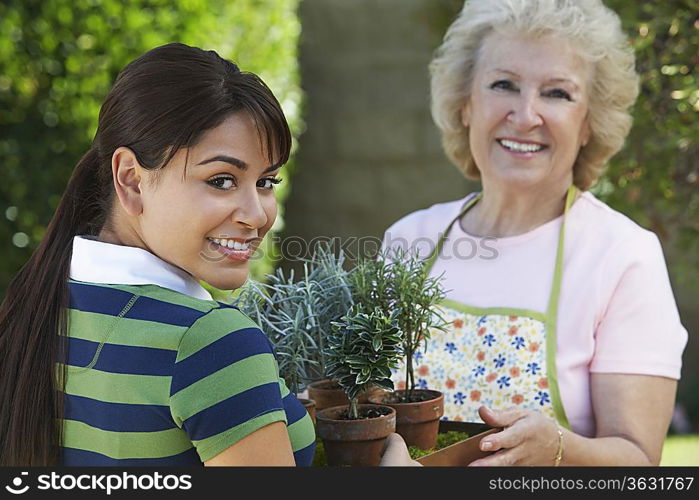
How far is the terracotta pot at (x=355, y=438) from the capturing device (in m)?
1.37

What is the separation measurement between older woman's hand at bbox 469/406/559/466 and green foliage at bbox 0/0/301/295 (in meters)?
2.58

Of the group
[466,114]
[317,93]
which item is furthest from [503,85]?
[317,93]

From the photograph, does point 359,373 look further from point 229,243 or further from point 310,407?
point 229,243

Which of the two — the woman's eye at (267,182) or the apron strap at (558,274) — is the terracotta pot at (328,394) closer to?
the woman's eye at (267,182)

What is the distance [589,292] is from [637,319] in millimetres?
127

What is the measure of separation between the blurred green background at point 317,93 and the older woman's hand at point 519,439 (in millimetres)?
1131

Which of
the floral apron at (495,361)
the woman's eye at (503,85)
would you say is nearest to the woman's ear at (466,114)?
the woman's eye at (503,85)

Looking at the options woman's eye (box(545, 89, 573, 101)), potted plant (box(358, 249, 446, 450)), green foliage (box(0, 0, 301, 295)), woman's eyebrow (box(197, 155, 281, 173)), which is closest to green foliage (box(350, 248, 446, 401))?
potted plant (box(358, 249, 446, 450))

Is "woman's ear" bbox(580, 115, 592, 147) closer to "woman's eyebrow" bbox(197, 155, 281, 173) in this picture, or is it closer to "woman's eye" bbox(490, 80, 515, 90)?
"woman's eye" bbox(490, 80, 515, 90)

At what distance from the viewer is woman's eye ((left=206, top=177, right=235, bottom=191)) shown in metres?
1.23

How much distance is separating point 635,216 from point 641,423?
1242 millimetres

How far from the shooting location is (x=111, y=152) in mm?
1288

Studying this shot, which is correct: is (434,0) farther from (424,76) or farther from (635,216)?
(635,216)

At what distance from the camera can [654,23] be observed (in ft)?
8.39
